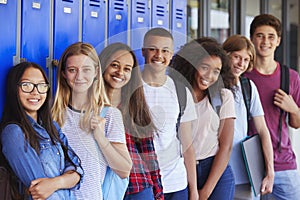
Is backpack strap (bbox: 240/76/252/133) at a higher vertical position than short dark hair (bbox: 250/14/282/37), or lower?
lower

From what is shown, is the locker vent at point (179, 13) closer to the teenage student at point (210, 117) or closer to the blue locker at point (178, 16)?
the blue locker at point (178, 16)

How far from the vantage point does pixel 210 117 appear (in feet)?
10.3

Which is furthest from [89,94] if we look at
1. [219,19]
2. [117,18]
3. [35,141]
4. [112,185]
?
[219,19]

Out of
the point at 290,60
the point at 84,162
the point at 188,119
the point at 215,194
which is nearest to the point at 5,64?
the point at 84,162

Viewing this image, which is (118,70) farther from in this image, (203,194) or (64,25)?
(203,194)

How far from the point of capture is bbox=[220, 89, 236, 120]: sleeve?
3.21 metres

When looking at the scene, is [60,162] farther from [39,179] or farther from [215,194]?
[215,194]

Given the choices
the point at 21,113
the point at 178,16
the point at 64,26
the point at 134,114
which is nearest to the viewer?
the point at 21,113

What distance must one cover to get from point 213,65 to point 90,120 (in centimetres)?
87

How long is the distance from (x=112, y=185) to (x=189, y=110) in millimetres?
656

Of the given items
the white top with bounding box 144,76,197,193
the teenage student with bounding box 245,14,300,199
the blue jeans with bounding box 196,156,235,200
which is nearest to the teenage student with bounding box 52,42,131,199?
the white top with bounding box 144,76,197,193

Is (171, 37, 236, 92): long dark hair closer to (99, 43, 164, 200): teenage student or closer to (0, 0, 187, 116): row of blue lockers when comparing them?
(0, 0, 187, 116): row of blue lockers

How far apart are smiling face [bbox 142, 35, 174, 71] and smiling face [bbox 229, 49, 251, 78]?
746 millimetres

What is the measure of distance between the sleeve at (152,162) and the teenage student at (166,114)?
51 millimetres
